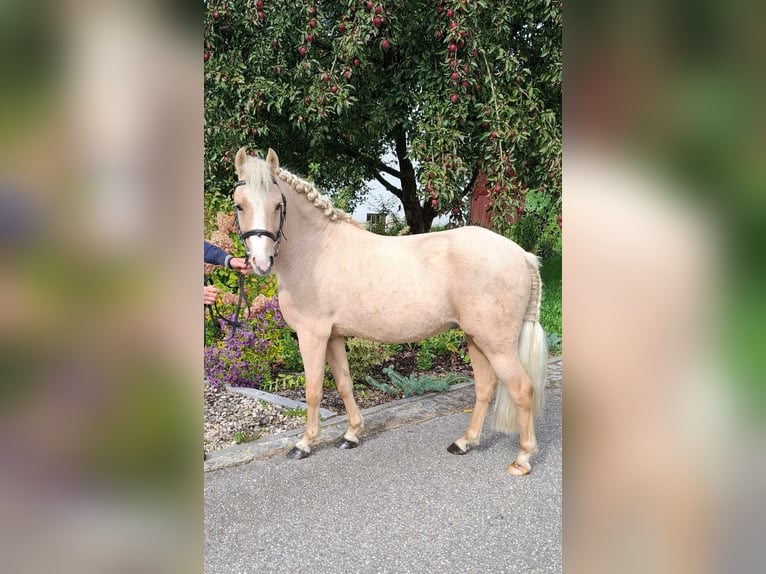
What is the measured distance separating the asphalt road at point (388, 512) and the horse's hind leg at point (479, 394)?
0.09m

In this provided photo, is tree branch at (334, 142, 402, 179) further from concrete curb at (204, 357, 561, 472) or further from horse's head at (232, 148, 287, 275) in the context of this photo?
horse's head at (232, 148, 287, 275)

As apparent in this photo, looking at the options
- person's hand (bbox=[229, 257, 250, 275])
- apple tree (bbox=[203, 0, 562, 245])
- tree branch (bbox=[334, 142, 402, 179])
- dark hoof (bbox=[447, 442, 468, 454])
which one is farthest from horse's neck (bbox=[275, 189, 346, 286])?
tree branch (bbox=[334, 142, 402, 179])

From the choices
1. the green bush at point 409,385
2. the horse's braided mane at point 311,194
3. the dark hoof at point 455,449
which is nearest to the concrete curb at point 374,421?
the green bush at point 409,385

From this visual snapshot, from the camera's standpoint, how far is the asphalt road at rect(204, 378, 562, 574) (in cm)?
234

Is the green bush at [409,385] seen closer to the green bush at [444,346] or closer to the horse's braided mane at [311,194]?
the green bush at [444,346]

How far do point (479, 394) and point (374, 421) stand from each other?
934 mm

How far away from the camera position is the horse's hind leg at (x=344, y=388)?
354 centimetres

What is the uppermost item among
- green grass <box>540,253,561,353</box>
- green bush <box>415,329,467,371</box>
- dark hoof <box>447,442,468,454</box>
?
dark hoof <box>447,442,468,454</box>

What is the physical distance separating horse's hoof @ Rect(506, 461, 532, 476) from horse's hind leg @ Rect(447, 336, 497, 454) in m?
0.37

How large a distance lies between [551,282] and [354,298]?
6.75m

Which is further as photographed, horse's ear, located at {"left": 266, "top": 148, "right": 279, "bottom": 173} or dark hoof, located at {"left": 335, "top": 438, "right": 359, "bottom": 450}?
dark hoof, located at {"left": 335, "top": 438, "right": 359, "bottom": 450}
